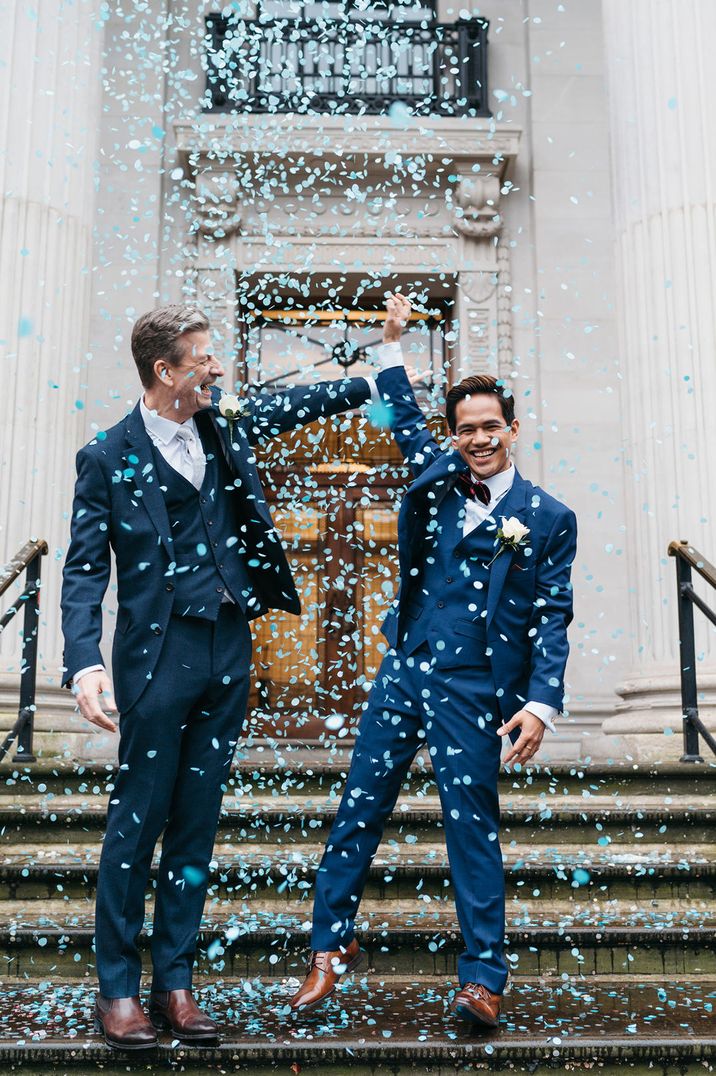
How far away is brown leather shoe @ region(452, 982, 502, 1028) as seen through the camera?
285 cm

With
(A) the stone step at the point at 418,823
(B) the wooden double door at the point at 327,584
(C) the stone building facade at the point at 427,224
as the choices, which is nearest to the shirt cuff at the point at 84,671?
(A) the stone step at the point at 418,823

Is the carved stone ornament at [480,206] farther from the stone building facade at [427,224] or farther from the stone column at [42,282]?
the stone column at [42,282]

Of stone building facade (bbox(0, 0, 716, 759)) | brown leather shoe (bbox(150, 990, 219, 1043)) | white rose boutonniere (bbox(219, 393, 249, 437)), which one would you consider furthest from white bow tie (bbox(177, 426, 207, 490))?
stone building facade (bbox(0, 0, 716, 759))

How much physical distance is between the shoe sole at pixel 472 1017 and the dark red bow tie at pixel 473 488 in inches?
52.6

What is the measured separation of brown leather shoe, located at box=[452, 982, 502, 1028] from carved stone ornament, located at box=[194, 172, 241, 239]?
7039 mm

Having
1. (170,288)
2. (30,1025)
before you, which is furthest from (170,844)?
(170,288)

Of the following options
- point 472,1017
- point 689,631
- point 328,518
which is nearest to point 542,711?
point 472,1017

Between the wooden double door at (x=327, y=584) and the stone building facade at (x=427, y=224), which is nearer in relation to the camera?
the stone building facade at (x=427, y=224)

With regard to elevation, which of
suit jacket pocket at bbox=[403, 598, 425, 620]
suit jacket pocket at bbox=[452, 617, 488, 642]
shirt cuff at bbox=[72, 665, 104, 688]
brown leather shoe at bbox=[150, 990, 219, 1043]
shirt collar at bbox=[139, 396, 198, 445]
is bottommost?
brown leather shoe at bbox=[150, 990, 219, 1043]

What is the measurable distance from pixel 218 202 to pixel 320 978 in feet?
23.4

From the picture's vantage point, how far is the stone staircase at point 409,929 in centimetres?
275

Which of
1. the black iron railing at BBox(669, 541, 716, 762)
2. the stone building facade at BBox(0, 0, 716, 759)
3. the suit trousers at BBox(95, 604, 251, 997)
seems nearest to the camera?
the suit trousers at BBox(95, 604, 251, 997)

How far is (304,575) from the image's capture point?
9.09 m

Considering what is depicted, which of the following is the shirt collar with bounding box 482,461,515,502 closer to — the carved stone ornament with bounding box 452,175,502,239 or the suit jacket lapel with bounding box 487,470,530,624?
the suit jacket lapel with bounding box 487,470,530,624
